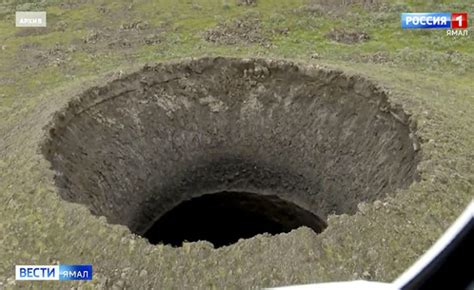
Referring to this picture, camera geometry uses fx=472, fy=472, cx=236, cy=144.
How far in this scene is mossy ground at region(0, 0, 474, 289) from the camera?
47.5 feet

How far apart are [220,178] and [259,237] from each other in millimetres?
13713

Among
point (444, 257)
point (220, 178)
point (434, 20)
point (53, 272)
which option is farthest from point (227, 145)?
point (434, 20)

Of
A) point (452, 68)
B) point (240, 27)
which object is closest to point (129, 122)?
point (240, 27)

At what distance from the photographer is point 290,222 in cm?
2728

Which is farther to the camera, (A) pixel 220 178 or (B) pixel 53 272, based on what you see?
(A) pixel 220 178

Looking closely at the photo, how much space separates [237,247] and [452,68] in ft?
79.4

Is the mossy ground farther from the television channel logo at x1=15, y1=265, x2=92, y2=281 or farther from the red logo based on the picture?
the red logo

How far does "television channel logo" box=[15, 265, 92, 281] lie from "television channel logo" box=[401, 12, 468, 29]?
34410mm

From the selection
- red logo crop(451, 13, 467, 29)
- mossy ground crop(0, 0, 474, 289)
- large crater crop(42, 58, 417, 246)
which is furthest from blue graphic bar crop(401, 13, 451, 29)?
large crater crop(42, 58, 417, 246)

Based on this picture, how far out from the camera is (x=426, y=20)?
136 feet

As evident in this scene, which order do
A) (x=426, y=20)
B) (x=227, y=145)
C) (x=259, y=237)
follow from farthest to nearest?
(x=426, y=20) → (x=227, y=145) → (x=259, y=237)

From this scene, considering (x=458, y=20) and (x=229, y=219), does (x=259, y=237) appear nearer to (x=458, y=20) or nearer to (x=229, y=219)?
(x=229, y=219)

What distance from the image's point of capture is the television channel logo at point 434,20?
39938 millimetres

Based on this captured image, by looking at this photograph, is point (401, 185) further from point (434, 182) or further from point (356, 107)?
point (356, 107)
